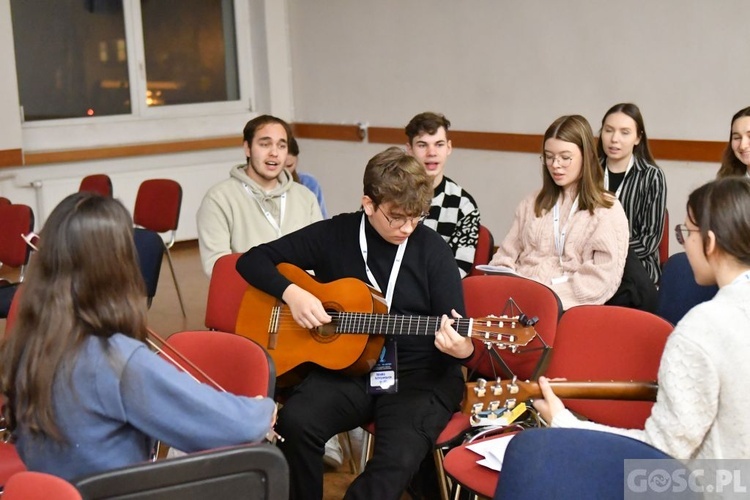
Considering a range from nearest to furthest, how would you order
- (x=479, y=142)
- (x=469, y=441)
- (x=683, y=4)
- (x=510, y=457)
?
(x=510, y=457)
(x=469, y=441)
(x=683, y=4)
(x=479, y=142)

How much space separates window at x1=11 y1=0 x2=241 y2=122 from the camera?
7312 millimetres

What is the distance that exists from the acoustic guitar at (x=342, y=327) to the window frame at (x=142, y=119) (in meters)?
5.07

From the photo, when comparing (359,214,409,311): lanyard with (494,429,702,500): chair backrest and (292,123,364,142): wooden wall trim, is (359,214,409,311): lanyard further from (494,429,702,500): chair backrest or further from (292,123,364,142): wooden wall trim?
(292,123,364,142): wooden wall trim

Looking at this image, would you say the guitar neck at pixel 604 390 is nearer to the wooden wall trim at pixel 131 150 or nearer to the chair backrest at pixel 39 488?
the chair backrest at pixel 39 488

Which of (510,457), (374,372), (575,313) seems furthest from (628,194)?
(510,457)

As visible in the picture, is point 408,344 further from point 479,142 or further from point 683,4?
point 479,142

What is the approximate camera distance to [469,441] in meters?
2.45

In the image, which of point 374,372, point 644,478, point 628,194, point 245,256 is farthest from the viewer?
point 628,194

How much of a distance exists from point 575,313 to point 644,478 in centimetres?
101

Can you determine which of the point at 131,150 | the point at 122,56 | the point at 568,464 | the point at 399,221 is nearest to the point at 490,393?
the point at 568,464

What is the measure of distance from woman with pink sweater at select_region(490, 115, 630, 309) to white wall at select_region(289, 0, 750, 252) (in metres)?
2.15

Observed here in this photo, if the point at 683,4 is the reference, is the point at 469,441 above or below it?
below

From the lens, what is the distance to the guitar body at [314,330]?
264 centimetres

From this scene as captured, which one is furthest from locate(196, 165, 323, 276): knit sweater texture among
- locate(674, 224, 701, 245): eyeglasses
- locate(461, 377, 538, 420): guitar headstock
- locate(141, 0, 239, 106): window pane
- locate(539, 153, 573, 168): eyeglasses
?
locate(141, 0, 239, 106): window pane
